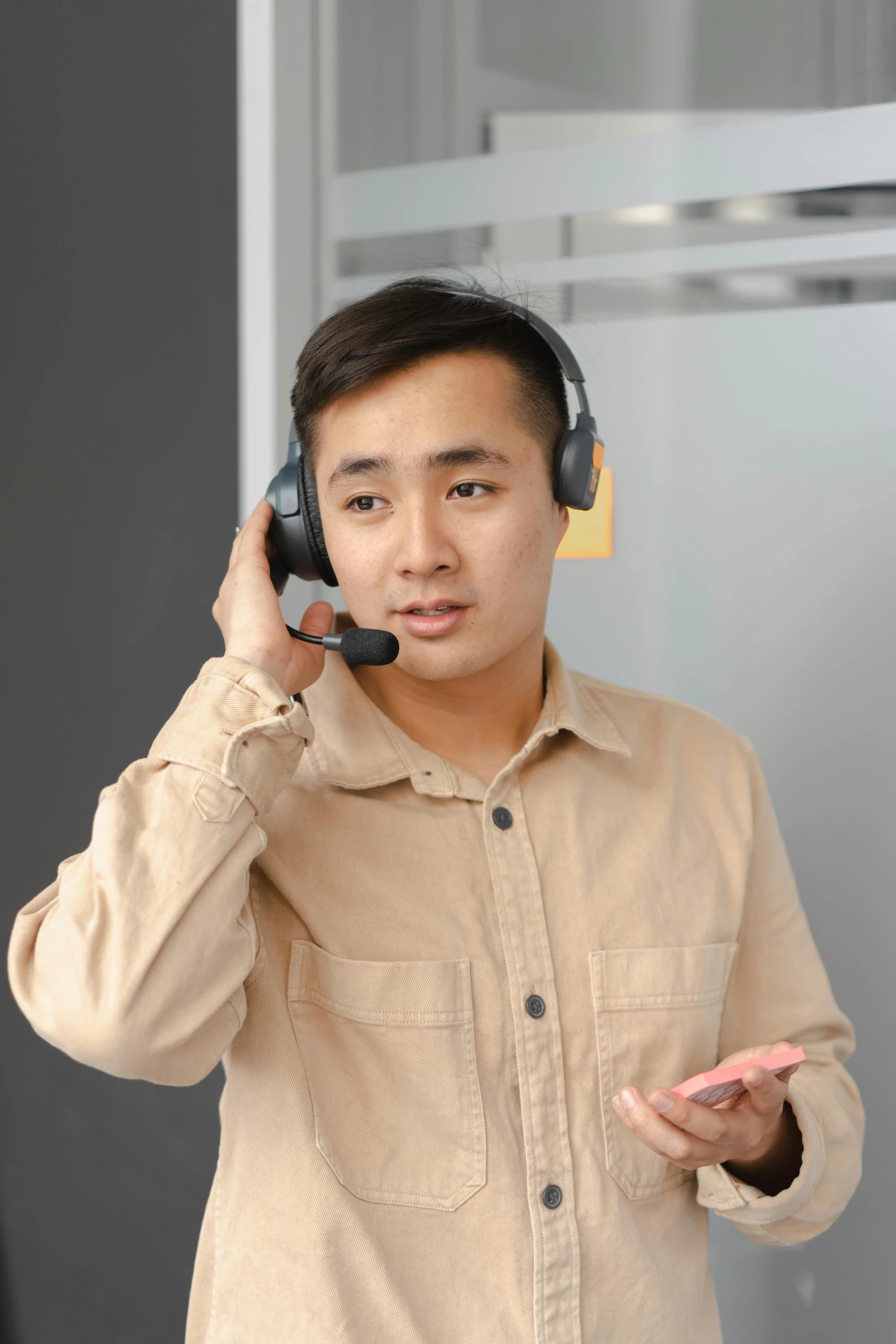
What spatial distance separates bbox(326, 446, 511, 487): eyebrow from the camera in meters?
1.17

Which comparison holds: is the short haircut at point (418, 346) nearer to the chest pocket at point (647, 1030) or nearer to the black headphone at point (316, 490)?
the black headphone at point (316, 490)

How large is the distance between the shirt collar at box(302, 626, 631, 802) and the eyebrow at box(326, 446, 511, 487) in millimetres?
206

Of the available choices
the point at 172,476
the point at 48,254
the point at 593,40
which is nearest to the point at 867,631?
the point at 593,40

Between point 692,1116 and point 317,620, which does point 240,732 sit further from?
point 692,1116

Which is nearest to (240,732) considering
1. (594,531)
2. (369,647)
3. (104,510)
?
(369,647)

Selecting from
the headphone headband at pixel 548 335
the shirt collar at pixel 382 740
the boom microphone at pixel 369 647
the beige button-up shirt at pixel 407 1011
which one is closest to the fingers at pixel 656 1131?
the beige button-up shirt at pixel 407 1011

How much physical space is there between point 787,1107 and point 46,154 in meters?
1.68

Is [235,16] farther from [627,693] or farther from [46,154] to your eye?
[627,693]

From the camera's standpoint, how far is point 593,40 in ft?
6.08

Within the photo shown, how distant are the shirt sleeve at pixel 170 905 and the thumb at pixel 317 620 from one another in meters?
0.15

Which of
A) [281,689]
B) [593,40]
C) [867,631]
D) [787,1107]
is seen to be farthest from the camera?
[593,40]

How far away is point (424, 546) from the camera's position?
3.76 ft

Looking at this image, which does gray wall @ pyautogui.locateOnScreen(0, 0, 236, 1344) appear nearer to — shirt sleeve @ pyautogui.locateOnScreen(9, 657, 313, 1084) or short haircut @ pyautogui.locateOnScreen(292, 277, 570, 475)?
short haircut @ pyautogui.locateOnScreen(292, 277, 570, 475)

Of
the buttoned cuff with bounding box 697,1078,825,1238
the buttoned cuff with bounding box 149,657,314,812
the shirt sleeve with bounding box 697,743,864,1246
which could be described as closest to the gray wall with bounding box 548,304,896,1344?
the shirt sleeve with bounding box 697,743,864,1246
